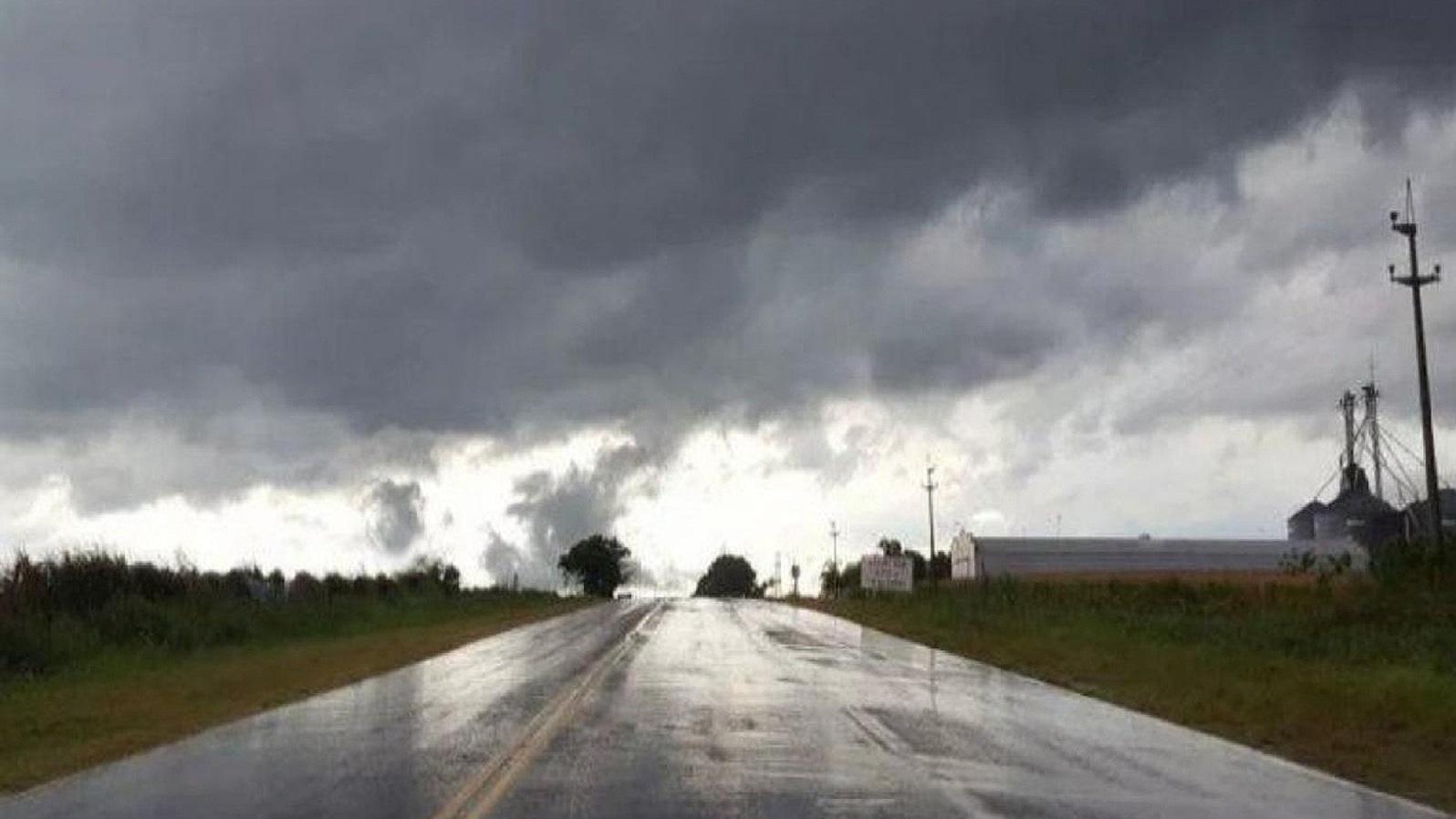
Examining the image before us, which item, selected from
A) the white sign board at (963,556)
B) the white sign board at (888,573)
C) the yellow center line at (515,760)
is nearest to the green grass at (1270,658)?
the yellow center line at (515,760)

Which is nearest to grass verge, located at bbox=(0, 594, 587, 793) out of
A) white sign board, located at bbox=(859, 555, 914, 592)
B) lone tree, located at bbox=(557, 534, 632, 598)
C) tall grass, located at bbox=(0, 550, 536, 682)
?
tall grass, located at bbox=(0, 550, 536, 682)

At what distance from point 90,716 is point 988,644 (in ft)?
83.4

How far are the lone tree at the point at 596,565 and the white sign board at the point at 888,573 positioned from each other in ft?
315

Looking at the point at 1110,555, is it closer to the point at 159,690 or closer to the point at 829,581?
the point at 829,581

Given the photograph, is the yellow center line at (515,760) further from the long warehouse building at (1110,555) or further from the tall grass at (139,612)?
the long warehouse building at (1110,555)

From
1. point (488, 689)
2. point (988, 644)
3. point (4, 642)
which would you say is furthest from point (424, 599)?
point (488, 689)

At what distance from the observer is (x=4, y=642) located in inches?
1270

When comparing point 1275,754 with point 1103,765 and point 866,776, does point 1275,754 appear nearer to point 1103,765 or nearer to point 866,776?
point 1103,765

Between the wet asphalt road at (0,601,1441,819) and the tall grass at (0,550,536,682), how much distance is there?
9.18 metres

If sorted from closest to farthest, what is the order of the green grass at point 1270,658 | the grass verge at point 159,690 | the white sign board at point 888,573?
the grass verge at point 159,690
the green grass at point 1270,658
the white sign board at point 888,573

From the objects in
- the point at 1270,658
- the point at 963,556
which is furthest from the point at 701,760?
the point at 963,556

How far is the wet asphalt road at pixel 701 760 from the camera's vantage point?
43.9 ft

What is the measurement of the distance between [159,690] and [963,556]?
114232 mm

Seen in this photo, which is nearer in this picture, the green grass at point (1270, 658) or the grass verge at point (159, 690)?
the grass verge at point (159, 690)
